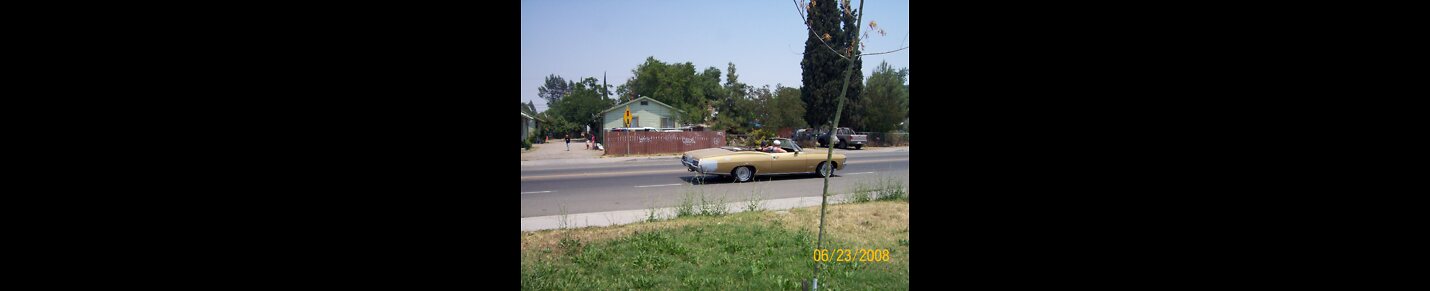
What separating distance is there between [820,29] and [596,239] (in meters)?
2.93

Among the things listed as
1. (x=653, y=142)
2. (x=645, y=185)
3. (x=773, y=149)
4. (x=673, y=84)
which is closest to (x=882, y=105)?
(x=673, y=84)

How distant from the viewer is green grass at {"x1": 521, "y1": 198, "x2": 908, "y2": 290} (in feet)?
10.3

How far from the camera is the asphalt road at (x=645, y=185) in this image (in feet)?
25.6

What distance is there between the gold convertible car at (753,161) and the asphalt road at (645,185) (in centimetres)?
20

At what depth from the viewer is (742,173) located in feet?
32.1

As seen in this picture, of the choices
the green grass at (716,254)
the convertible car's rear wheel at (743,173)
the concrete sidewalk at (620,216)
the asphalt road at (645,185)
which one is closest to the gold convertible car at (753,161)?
the convertible car's rear wheel at (743,173)

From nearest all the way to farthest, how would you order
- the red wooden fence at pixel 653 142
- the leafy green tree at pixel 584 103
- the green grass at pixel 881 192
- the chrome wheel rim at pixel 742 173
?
the leafy green tree at pixel 584 103, the green grass at pixel 881 192, the chrome wheel rim at pixel 742 173, the red wooden fence at pixel 653 142

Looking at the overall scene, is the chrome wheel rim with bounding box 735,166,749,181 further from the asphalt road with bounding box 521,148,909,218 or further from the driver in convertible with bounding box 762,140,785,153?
the driver in convertible with bounding box 762,140,785,153

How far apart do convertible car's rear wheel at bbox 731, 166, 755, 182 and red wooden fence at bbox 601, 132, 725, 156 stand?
1.88 metres

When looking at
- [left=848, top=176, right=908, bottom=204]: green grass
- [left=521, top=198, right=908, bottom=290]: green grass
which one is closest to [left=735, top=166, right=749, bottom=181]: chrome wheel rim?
[left=848, top=176, right=908, bottom=204]: green grass

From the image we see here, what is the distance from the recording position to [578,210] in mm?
7312

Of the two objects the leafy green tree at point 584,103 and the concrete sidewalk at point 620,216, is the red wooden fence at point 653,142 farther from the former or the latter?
the leafy green tree at point 584,103

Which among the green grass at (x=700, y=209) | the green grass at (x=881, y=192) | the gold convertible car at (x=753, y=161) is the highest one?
the gold convertible car at (x=753, y=161)

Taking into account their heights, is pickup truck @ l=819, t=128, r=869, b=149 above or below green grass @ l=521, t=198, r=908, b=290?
above
